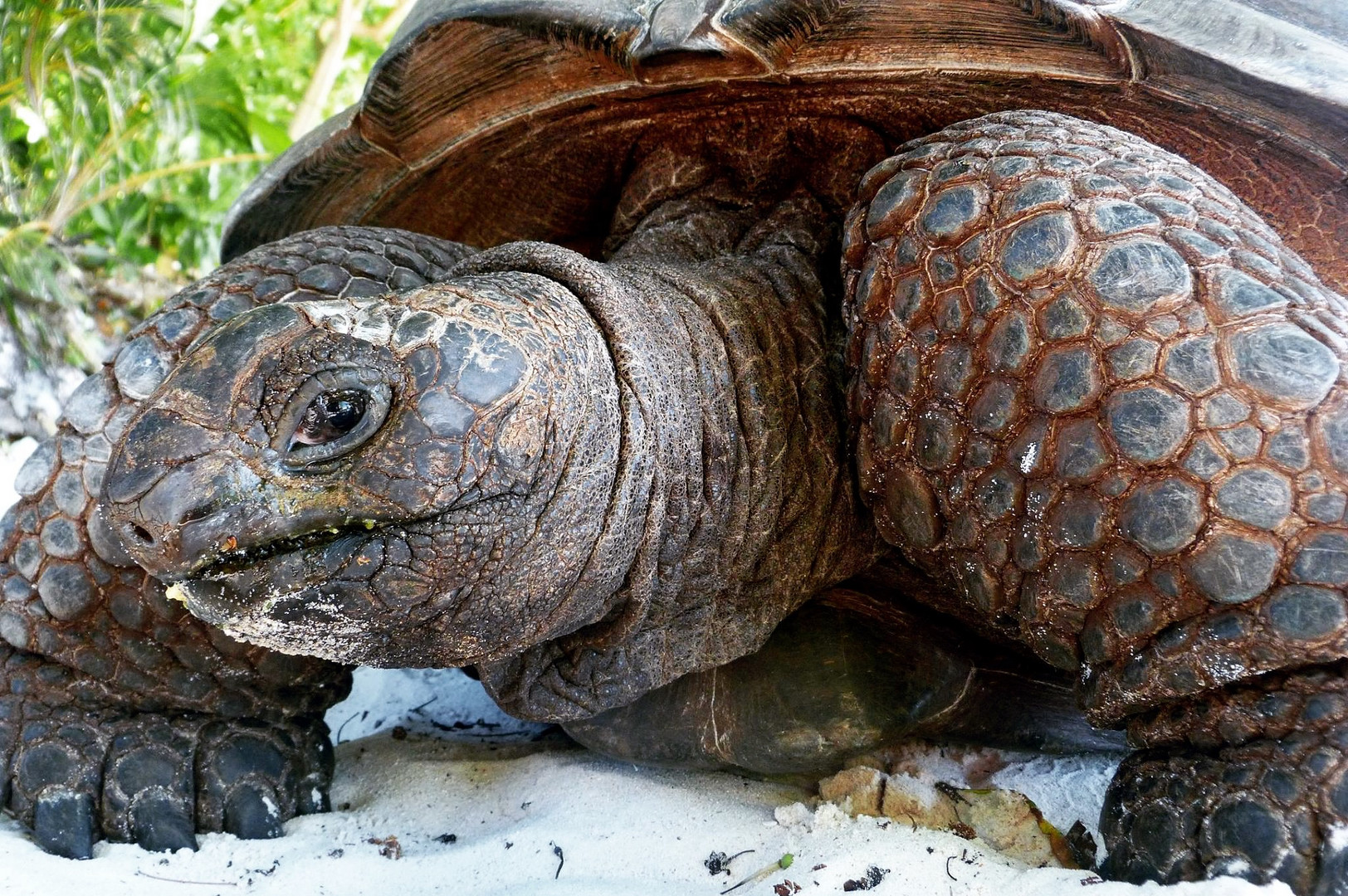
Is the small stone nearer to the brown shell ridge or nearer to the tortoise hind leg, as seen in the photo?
the tortoise hind leg

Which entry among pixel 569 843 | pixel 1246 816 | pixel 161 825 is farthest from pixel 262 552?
pixel 1246 816

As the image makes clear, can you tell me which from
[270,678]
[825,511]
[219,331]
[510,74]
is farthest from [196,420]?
[510,74]

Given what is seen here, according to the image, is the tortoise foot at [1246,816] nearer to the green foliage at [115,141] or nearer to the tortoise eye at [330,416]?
the tortoise eye at [330,416]

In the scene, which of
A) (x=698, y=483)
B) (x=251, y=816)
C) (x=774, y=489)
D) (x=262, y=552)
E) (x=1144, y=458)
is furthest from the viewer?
(x=251, y=816)

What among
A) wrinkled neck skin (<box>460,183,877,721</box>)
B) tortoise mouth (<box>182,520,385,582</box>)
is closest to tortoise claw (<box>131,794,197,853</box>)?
wrinkled neck skin (<box>460,183,877,721</box>)

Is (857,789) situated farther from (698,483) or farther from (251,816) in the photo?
(251,816)
